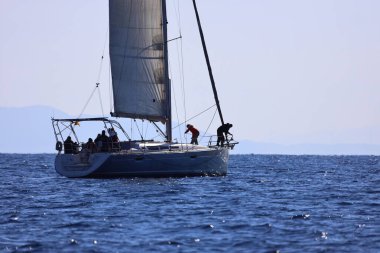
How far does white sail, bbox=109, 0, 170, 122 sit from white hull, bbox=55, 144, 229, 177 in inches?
148

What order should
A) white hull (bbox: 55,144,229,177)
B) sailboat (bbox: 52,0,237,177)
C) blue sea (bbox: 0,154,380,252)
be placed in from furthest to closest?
sailboat (bbox: 52,0,237,177) → white hull (bbox: 55,144,229,177) → blue sea (bbox: 0,154,380,252)

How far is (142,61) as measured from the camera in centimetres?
5556

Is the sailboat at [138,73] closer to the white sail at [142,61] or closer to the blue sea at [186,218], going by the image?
the white sail at [142,61]

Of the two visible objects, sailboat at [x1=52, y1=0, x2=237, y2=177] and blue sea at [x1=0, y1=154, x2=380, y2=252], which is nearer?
blue sea at [x1=0, y1=154, x2=380, y2=252]

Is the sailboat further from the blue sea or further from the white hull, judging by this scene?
the blue sea

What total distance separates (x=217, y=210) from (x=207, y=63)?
23.4 meters

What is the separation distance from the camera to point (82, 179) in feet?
180

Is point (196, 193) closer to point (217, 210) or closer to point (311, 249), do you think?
point (217, 210)

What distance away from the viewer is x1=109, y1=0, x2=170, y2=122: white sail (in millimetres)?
55406

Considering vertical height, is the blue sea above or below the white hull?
below

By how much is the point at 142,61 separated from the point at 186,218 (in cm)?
2413

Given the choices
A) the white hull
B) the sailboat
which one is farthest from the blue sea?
the sailboat

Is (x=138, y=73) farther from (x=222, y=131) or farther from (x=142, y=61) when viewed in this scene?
(x=222, y=131)

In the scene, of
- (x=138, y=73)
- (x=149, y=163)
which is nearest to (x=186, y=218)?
(x=149, y=163)
